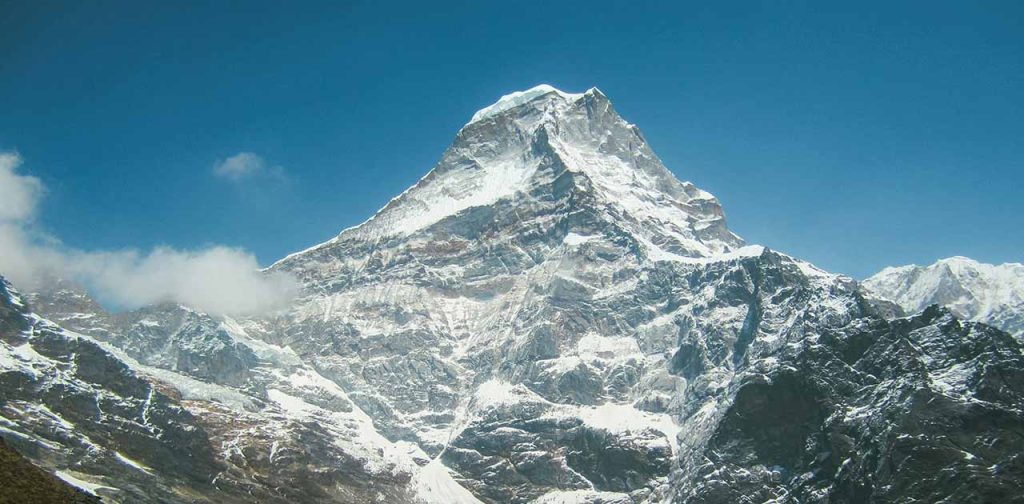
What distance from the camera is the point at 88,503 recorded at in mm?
111562

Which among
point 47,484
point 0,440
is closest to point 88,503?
point 47,484

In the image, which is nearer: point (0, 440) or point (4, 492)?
point (4, 492)

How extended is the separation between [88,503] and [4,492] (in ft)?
28.2

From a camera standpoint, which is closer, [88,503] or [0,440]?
[88,503]

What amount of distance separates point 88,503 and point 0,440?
1538 cm

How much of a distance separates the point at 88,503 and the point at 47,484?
5.00m

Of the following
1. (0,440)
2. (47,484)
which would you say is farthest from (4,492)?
(0,440)

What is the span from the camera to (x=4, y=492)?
105812 millimetres

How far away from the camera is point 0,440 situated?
118938 mm

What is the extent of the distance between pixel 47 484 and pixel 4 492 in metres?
6.85

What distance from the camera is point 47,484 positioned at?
4429 inches

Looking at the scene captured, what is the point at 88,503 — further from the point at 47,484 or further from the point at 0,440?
the point at 0,440

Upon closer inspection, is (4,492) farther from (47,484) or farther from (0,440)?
(0,440)
